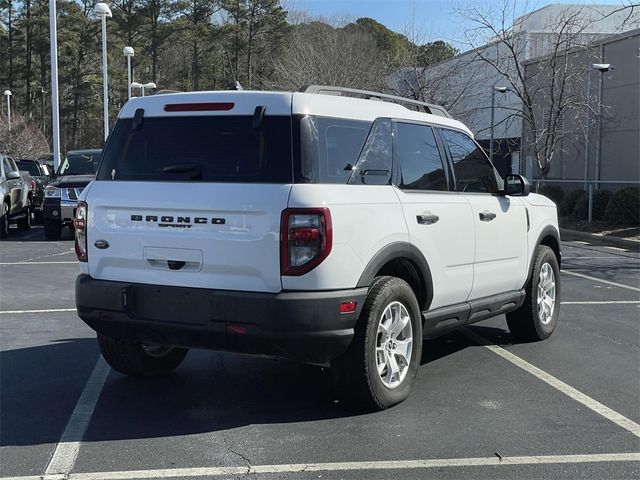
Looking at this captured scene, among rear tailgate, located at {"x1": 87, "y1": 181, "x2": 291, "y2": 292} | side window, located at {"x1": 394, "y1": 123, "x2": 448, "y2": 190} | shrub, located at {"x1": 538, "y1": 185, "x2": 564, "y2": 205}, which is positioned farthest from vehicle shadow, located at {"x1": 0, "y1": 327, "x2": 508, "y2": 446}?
shrub, located at {"x1": 538, "y1": 185, "x2": 564, "y2": 205}

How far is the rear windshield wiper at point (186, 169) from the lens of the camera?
4.54 m

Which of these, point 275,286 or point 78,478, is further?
point 275,286

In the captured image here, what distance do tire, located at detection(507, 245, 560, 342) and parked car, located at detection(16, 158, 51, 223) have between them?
14892 mm

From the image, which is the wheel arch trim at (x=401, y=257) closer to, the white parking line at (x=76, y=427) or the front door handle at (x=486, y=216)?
the front door handle at (x=486, y=216)

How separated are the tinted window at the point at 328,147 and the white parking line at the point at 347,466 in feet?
5.35

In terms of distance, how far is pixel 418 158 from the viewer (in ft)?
17.4

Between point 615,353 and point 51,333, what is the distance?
5322 millimetres

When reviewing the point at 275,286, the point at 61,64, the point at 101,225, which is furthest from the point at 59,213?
the point at 61,64

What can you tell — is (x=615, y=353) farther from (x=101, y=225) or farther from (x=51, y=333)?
(x=51, y=333)

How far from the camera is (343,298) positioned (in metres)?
4.30

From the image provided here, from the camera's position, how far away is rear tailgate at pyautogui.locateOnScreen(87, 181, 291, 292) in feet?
13.8

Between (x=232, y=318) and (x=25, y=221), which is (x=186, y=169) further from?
(x=25, y=221)

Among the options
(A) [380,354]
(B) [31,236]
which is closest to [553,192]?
(B) [31,236]

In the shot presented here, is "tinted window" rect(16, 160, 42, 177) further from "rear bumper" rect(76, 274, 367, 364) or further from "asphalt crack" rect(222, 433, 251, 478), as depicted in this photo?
"asphalt crack" rect(222, 433, 251, 478)
